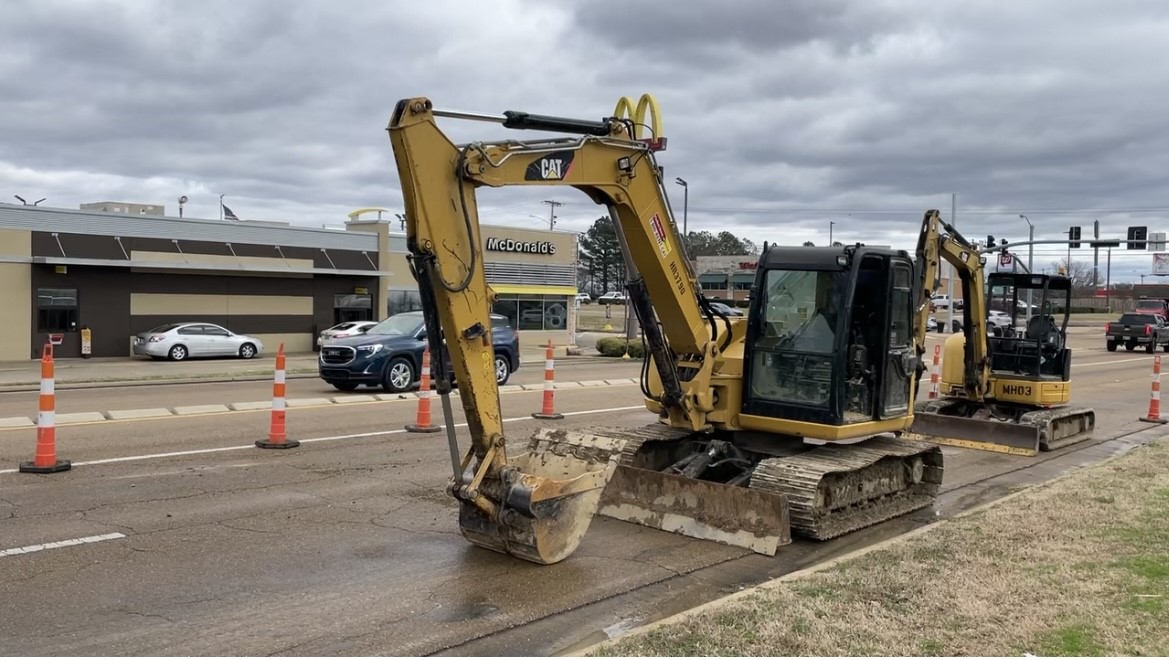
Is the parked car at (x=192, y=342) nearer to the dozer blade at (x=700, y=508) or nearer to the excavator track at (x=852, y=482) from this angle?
the dozer blade at (x=700, y=508)

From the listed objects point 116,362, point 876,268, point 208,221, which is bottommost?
point 116,362

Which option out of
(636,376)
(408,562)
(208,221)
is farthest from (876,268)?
(208,221)

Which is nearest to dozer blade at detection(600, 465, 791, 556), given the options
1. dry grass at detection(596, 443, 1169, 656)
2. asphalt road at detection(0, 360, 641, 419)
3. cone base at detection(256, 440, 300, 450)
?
dry grass at detection(596, 443, 1169, 656)

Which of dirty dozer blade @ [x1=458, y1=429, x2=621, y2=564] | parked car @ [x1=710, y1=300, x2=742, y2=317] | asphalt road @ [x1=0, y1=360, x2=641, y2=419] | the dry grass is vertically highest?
parked car @ [x1=710, y1=300, x2=742, y2=317]

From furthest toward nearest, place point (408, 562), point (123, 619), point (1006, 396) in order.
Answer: point (1006, 396), point (408, 562), point (123, 619)

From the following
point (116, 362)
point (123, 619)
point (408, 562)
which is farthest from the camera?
point (116, 362)

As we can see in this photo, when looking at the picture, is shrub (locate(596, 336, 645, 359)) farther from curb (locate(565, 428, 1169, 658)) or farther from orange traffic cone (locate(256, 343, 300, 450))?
curb (locate(565, 428, 1169, 658))

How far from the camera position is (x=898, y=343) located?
8.92 metres

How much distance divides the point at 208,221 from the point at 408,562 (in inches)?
1194

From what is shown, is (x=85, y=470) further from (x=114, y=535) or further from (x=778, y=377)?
(x=778, y=377)

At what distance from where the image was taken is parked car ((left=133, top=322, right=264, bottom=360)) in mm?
31219

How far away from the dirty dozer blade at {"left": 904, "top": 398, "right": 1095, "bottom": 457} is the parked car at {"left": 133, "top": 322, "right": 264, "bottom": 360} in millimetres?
24911

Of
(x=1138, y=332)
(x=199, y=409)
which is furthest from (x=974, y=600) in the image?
(x=1138, y=332)

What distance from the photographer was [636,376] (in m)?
24.1
